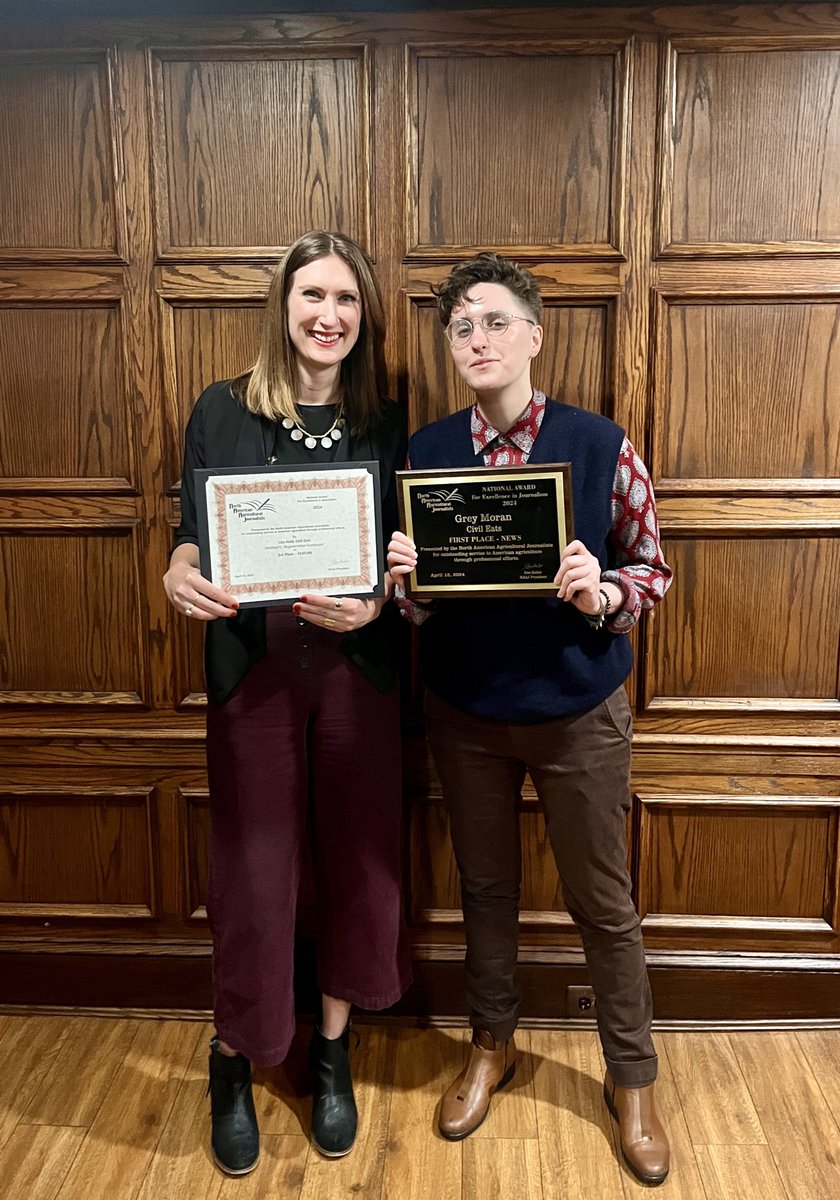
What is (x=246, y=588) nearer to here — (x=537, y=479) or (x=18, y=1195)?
(x=537, y=479)

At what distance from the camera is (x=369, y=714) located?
5.98 ft

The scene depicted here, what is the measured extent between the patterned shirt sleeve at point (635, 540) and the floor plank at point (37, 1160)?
59.0 inches

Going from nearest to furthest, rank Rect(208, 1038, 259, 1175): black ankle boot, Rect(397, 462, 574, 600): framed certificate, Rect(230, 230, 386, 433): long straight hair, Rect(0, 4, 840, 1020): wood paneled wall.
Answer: Rect(397, 462, 574, 600): framed certificate → Rect(230, 230, 386, 433): long straight hair → Rect(208, 1038, 259, 1175): black ankle boot → Rect(0, 4, 840, 1020): wood paneled wall

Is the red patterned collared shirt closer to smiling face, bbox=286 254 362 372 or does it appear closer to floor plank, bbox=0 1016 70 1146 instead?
smiling face, bbox=286 254 362 372

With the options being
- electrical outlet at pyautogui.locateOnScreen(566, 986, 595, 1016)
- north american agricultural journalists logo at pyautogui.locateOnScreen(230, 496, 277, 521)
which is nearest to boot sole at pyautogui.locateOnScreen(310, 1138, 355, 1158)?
electrical outlet at pyautogui.locateOnScreen(566, 986, 595, 1016)

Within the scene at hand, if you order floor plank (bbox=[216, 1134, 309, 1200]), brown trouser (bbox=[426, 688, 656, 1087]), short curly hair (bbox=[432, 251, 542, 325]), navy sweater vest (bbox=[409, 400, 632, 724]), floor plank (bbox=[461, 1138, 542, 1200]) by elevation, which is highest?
short curly hair (bbox=[432, 251, 542, 325])

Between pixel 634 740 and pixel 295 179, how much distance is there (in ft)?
4.79

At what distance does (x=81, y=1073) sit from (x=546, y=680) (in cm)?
140

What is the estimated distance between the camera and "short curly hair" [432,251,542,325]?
5.50 feet

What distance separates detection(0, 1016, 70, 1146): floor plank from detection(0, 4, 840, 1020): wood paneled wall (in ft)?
0.29

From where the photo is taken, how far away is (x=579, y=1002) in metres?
2.24

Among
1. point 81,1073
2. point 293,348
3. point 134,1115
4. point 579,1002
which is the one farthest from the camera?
point 579,1002

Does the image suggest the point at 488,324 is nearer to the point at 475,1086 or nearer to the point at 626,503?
the point at 626,503

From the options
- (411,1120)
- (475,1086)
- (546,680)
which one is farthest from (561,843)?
(411,1120)
